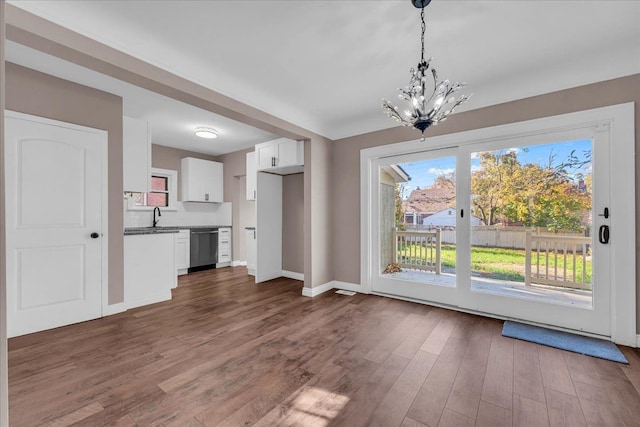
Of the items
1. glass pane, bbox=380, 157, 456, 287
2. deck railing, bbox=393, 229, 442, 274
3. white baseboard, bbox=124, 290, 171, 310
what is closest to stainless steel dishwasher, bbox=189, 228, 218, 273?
white baseboard, bbox=124, 290, 171, 310

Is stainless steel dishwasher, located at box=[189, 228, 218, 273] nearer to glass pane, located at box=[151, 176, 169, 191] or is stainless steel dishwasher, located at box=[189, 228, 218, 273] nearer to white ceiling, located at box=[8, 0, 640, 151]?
glass pane, located at box=[151, 176, 169, 191]

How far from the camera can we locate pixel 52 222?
2.84m

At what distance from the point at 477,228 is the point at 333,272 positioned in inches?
87.9

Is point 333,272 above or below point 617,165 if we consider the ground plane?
below

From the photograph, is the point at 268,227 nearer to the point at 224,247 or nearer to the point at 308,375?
the point at 224,247

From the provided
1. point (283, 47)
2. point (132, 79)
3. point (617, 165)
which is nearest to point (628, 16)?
point (617, 165)

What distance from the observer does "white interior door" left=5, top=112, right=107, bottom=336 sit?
2.64m

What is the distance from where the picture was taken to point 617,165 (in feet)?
8.12

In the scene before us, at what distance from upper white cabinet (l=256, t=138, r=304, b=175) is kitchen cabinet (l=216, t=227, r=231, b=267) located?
7.41ft

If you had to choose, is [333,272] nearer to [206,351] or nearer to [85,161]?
[206,351]

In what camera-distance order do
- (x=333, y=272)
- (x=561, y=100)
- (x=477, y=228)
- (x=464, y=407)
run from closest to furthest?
(x=464, y=407), (x=561, y=100), (x=477, y=228), (x=333, y=272)

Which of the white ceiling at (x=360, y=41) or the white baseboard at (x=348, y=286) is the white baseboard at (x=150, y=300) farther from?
the white ceiling at (x=360, y=41)

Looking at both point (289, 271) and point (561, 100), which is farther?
point (289, 271)

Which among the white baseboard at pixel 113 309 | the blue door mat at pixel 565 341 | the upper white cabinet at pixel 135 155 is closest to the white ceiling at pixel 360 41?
the upper white cabinet at pixel 135 155
